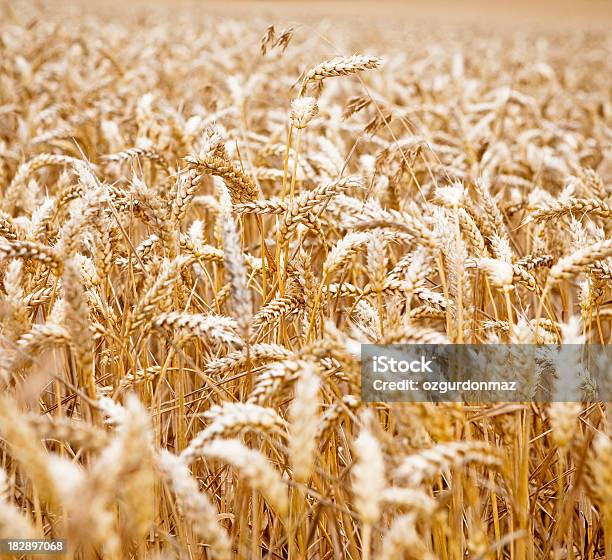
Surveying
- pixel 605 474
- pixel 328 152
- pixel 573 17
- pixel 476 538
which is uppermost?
pixel 573 17

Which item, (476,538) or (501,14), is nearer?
(476,538)

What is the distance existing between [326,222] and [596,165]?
8.71ft

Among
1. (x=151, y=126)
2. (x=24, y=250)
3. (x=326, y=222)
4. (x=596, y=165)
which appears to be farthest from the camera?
(x=596, y=165)

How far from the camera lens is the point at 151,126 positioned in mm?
2760

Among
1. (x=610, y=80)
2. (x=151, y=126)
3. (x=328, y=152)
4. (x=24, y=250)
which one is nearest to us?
(x=24, y=250)

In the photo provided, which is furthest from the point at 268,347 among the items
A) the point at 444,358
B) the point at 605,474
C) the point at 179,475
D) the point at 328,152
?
the point at 328,152

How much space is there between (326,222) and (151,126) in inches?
45.5

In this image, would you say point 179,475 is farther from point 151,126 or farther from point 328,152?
point 151,126

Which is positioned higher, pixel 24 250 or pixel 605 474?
pixel 24 250

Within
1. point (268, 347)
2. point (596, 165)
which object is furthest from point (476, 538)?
point (596, 165)

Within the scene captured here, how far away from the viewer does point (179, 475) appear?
0.83m

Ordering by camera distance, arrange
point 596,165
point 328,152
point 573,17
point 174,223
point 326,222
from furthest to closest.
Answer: point 573,17, point 596,165, point 328,152, point 326,222, point 174,223

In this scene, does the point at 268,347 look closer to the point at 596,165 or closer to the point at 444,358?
the point at 444,358

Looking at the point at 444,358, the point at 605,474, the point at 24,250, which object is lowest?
the point at 605,474
